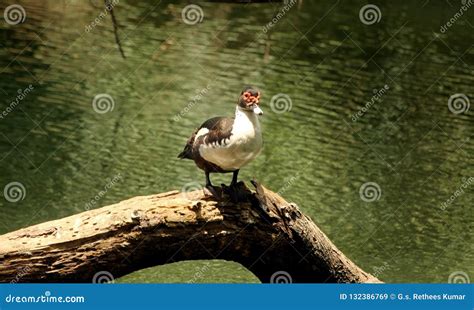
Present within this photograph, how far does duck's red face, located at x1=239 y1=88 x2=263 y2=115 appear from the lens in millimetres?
4754

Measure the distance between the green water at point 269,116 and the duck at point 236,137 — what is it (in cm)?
173

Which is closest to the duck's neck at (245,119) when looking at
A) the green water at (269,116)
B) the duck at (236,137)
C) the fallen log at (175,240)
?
the duck at (236,137)

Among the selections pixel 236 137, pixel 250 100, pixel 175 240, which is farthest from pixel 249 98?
pixel 175 240

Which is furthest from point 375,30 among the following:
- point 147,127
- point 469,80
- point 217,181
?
point 217,181

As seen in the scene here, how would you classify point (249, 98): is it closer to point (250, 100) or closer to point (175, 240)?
point (250, 100)

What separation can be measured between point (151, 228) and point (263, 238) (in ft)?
1.86

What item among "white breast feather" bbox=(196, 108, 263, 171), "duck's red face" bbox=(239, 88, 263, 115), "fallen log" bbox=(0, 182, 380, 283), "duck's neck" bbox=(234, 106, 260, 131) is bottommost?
"fallen log" bbox=(0, 182, 380, 283)

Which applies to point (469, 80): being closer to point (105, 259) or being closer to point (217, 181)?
point (217, 181)

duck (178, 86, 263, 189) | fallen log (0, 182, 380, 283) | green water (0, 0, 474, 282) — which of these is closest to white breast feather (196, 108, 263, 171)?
duck (178, 86, 263, 189)

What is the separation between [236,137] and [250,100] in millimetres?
177

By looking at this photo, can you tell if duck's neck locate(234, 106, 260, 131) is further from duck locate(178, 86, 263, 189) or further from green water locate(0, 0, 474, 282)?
green water locate(0, 0, 474, 282)

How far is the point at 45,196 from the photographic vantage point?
25.8 ft

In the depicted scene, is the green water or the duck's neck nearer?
the duck's neck

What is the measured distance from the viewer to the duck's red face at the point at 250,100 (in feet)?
15.6
